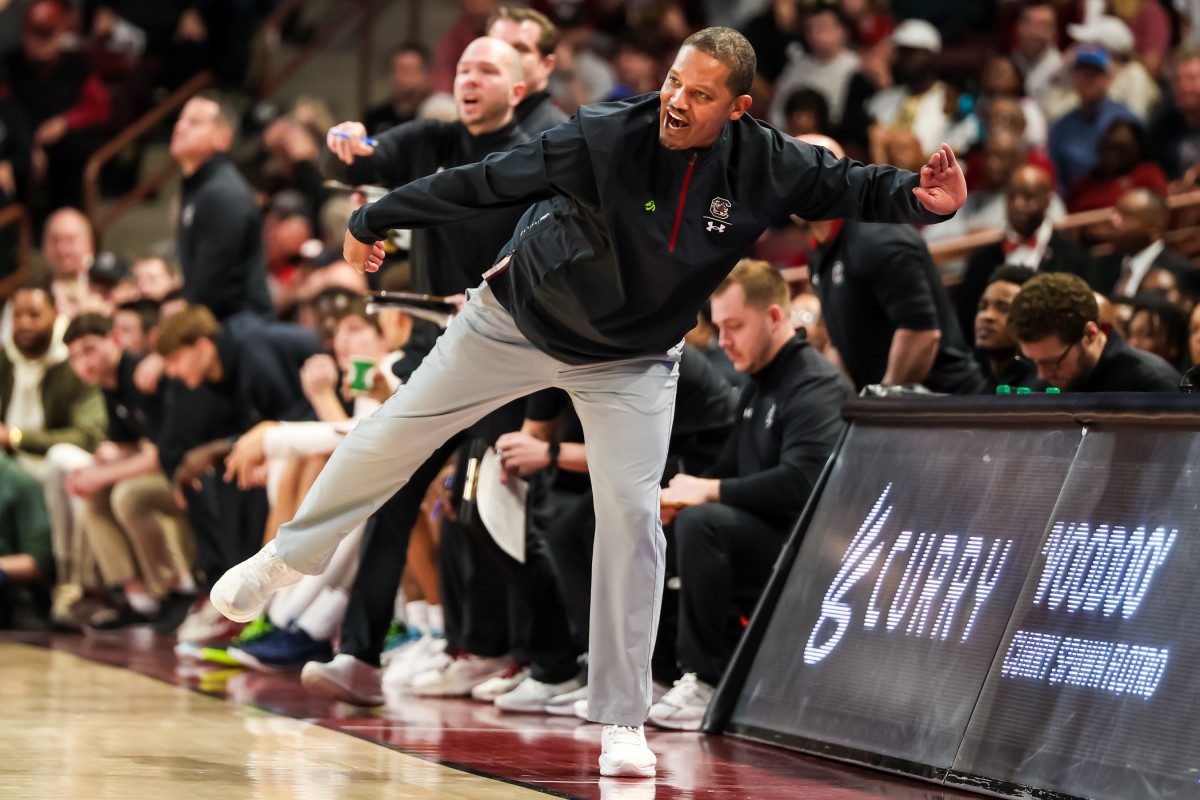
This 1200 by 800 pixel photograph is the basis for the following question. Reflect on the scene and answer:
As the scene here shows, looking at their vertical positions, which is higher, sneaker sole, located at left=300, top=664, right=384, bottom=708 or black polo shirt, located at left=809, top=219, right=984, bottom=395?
black polo shirt, located at left=809, top=219, right=984, bottom=395

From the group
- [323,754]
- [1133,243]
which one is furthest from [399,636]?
[1133,243]

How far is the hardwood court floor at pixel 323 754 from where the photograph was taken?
387 cm

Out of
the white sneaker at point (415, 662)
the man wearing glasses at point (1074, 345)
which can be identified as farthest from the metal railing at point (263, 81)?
the man wearing glasses at point (1074, 345)

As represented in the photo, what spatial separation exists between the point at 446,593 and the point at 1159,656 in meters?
3.07

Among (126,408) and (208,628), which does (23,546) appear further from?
(208,628)

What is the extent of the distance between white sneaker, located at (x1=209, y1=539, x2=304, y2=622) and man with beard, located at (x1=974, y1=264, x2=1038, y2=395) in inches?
113

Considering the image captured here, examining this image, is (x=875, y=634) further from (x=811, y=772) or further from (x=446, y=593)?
(x=446, y=593)

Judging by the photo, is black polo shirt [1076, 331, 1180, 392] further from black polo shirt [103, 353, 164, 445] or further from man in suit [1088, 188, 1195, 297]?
black polo shirt [103, 353, 164, 445]

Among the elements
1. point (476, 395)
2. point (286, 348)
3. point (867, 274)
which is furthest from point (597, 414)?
point (286, 348)

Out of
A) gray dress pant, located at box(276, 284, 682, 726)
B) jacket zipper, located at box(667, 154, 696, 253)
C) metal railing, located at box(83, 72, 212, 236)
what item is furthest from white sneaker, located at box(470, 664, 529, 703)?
metal railing, located at box(83, 72, 212, 236)

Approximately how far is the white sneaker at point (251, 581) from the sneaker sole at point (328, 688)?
0.86 meters

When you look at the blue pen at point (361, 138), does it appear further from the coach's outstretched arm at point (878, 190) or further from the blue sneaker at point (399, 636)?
the blue sneaker at point (399, 636)

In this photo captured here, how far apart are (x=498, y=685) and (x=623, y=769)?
180cm

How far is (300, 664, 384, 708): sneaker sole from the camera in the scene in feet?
17.1
